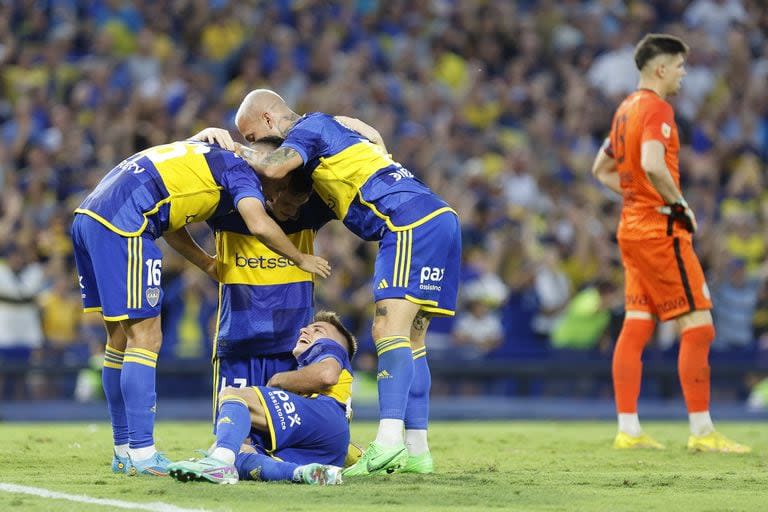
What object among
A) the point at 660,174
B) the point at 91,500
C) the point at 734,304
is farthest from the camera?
the point at 734,304

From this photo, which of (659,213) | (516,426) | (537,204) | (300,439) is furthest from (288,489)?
(537,204)

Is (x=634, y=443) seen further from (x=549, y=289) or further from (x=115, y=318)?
(x=549, y=289)

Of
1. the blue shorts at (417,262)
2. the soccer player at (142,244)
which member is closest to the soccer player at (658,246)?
the blue shorts at (417,262)

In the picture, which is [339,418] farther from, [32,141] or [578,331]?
[32,141]

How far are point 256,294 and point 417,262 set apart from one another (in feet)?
3.55

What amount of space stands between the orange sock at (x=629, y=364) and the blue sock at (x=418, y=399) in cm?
225

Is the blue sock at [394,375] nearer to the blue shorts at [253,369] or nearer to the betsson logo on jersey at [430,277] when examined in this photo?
the betsson logo on jersey at [430,277]

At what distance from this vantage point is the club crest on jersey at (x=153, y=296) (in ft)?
24.8

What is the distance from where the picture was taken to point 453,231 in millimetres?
7844

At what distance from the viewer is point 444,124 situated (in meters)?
17.4

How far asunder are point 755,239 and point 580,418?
3.72 metres

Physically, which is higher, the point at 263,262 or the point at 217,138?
the point at 217,138

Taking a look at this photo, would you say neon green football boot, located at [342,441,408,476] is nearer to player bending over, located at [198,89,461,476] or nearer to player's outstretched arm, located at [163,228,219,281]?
player bending over, located at [198,89,461,476]

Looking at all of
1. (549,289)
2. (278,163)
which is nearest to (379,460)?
(278,163)
